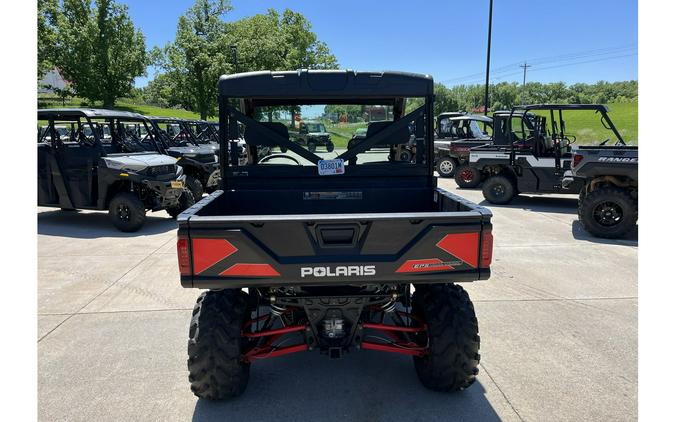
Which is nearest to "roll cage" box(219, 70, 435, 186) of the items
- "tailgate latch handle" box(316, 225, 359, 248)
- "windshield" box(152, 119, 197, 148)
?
"tailgate latch handle" box(316, 225, 359, 248)

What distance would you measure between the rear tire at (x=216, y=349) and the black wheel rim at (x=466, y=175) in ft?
36.4

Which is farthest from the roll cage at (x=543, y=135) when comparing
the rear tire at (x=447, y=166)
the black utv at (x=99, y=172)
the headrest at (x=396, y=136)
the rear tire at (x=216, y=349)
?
the rear tire at (x=216, y=349)

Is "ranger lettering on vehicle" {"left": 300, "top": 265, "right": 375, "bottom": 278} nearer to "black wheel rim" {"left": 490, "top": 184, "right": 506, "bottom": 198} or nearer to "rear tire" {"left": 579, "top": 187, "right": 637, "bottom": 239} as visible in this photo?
"rear tire" {"left": 579, "top": 187, "right": 637, "bottom": 239}

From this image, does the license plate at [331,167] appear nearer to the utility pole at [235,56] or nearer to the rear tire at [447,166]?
the rear tire at [447,166]

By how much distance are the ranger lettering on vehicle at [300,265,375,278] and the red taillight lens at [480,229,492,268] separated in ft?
2.00

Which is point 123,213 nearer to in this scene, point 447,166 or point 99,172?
point 99,172

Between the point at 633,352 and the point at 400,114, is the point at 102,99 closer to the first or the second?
the point at 400,114

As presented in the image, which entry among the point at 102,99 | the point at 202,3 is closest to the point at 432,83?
the point at 102,99

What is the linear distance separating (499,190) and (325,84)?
815 cm

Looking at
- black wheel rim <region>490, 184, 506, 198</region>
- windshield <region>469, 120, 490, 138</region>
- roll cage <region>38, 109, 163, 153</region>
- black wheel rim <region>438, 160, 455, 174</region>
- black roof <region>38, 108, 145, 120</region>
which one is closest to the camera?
black roof <region>38, 108, 145, 120</region>

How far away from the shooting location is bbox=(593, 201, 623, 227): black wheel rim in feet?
23.9

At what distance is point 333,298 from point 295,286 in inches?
10.2

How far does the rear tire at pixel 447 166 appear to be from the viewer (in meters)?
15.4

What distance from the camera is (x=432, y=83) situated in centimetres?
341
